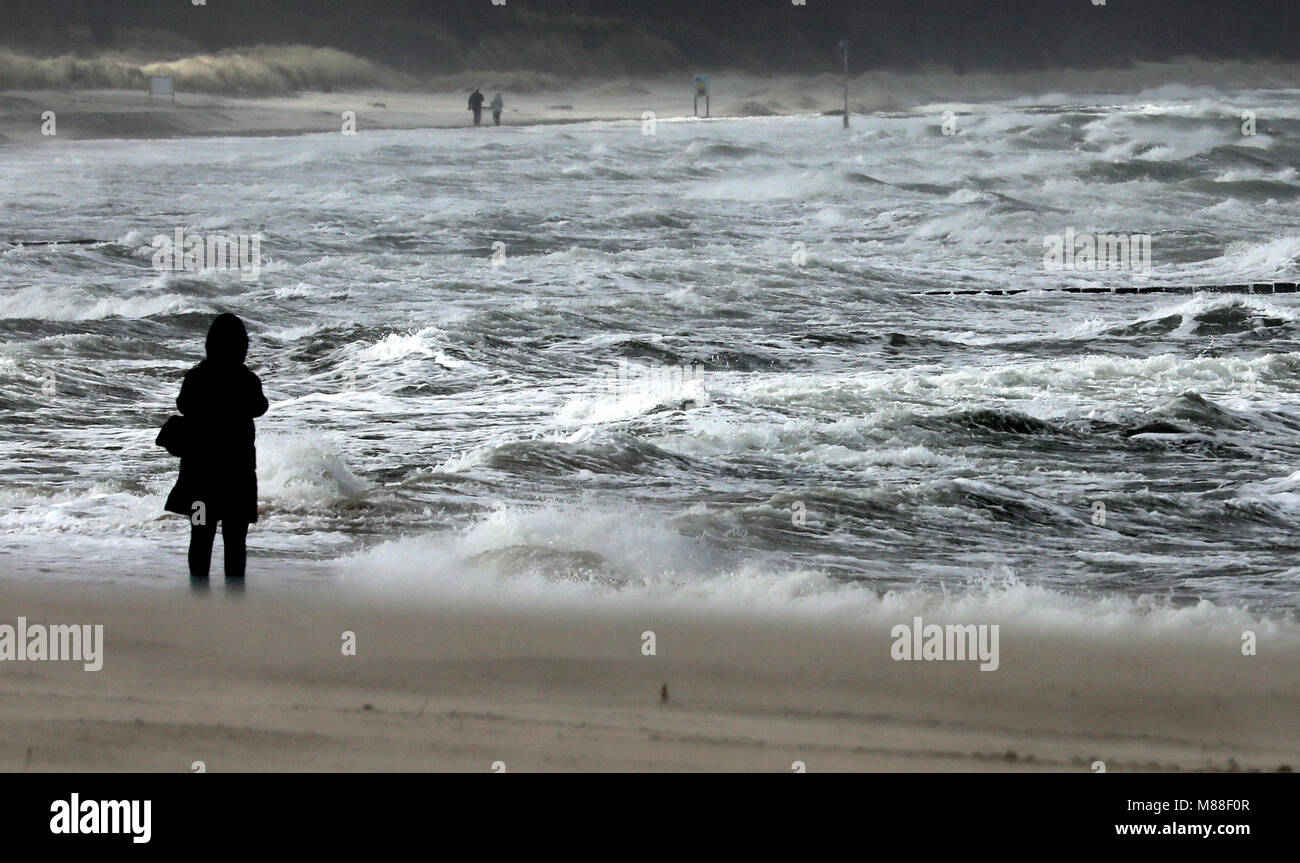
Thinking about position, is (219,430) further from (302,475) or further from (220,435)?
(302,475)

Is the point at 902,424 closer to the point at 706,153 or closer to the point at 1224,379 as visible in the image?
the point at 1224,379

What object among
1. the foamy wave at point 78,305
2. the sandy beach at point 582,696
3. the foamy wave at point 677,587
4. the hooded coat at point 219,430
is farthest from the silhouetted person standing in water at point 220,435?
the foamy wave at point 78,305

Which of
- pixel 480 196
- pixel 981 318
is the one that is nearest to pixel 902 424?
pixel 981 318

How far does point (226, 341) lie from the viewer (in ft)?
23.3

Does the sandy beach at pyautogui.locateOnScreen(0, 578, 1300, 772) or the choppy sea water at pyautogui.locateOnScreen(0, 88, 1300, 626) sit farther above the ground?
the choppy sea water at pyautogui.locateOnScreen(0, 88, 1300, 626)

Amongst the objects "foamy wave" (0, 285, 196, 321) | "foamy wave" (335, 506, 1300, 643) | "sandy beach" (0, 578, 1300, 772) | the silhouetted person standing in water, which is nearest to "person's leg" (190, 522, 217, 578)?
the silhouetted person standing in water

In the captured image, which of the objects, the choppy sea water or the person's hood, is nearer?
the person's hood

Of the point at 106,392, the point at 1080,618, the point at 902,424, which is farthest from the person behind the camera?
the point at 106,392

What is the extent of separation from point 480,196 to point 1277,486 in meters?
35.9

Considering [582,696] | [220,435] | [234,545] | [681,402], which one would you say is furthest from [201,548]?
[681,402]

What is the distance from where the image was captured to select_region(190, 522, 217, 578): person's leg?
7277 millimetres

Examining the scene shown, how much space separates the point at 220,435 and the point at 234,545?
524 mm

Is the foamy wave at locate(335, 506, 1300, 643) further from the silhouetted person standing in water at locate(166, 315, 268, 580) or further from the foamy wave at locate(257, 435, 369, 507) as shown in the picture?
the foamy wave at locate(257, 435, 369, 507)

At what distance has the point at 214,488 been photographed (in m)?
7.14
